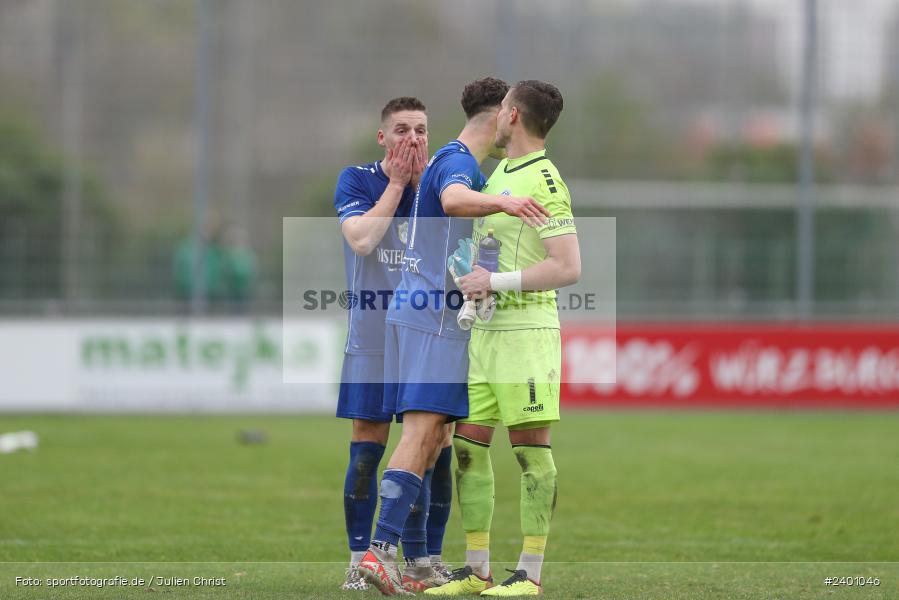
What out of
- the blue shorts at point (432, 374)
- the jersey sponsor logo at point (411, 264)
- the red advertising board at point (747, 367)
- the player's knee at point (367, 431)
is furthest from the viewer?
the red advertising board at point (747, 367)

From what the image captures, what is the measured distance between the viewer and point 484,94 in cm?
698

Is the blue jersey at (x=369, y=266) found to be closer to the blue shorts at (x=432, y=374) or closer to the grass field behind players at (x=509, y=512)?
the blue shorts at (x=432, y=374)

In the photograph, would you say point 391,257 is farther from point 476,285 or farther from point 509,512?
point 509,512

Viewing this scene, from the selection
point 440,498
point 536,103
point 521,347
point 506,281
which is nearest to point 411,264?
point 506,281

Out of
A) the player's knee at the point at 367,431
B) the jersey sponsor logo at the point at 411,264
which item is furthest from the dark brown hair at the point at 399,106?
the player's knee at the point at 367,431

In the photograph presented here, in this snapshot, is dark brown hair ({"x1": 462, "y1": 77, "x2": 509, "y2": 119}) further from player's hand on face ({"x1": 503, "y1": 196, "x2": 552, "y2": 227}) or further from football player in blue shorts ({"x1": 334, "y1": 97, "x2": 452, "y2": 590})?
player's hand on face ({"x1": 503, "y1": 196, "x2": 552, "y2": 227})

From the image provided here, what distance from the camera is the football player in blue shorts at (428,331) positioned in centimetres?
666

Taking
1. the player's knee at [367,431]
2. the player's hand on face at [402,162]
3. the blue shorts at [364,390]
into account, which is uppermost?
the player's hand on face at [402,162]

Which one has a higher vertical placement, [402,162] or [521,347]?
[402,162]

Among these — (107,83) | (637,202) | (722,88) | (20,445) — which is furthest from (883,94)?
(20,445)

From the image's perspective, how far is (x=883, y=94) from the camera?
24109 mm

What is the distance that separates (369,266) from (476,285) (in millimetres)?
892

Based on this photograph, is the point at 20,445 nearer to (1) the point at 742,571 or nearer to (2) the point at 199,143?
(2) the point at 199,143

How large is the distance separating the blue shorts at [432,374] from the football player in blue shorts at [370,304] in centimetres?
36
